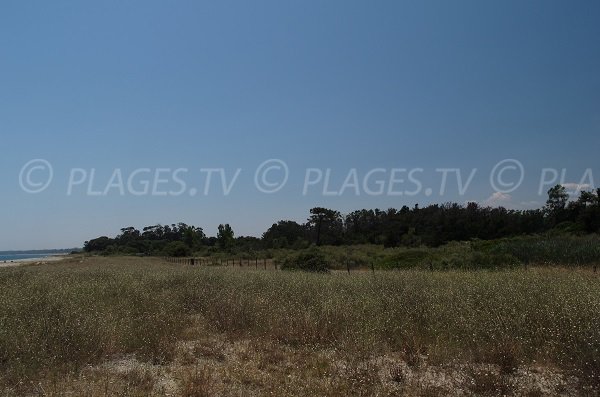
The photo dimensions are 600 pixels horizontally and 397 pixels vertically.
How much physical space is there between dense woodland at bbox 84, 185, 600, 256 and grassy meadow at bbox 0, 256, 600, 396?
54.2 m

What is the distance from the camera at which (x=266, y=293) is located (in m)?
10.5

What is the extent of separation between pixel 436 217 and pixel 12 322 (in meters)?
73.4

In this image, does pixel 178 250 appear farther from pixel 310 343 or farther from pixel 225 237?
pixel 310 343

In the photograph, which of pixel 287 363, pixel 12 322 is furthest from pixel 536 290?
pixel 12 322

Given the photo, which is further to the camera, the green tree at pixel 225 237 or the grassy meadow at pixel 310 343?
the green tree at pixel 225 237

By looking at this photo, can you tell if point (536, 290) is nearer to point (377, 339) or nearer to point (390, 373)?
point (377, 339)

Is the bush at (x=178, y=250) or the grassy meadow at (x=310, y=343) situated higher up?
the bush at (x=178, y=250)

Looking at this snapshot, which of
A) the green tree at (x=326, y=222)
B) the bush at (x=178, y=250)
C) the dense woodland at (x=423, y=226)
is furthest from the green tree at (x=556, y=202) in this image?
the bush at (x=178, y=250)

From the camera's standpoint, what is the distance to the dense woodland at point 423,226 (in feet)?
214

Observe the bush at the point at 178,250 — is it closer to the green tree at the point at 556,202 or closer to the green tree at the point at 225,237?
the green tree at the point at 225,237

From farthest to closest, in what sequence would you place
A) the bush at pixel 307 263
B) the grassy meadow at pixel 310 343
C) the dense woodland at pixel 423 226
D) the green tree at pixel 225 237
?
the green tree at pixel 225 237
the dense woodland at pixel 423 226
the bush at pixel 307 263
the grassy meadow at pixel 310 343

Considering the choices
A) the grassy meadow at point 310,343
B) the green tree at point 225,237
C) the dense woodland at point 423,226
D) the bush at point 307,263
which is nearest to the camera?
the grassy meadow at point 310,343

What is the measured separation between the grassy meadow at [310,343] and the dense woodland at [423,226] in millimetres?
54197

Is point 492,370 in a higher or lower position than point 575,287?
lower
